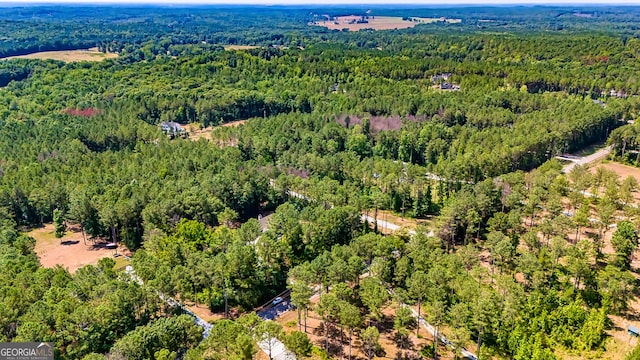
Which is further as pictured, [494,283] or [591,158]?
[591,158]

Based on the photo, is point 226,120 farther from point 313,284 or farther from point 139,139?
point 313,284

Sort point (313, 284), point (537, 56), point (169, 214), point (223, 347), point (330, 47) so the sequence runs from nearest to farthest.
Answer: point (223, 347)
point (313, 284)
point (169, 214)
point (537, 56)
point (330, 47)

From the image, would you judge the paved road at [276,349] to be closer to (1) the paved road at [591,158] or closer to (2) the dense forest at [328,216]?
(2) the dense forest at [328,216]

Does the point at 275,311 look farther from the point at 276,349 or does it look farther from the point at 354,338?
the point at 354,338

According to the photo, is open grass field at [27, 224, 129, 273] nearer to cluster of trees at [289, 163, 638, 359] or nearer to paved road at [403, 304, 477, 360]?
cluster of trees at [289, 163, 638, 359]

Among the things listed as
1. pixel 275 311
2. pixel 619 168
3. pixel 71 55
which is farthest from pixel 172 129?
pixel 71 55

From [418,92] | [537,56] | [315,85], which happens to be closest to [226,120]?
[315,85]

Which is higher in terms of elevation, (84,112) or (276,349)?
(84,112)
